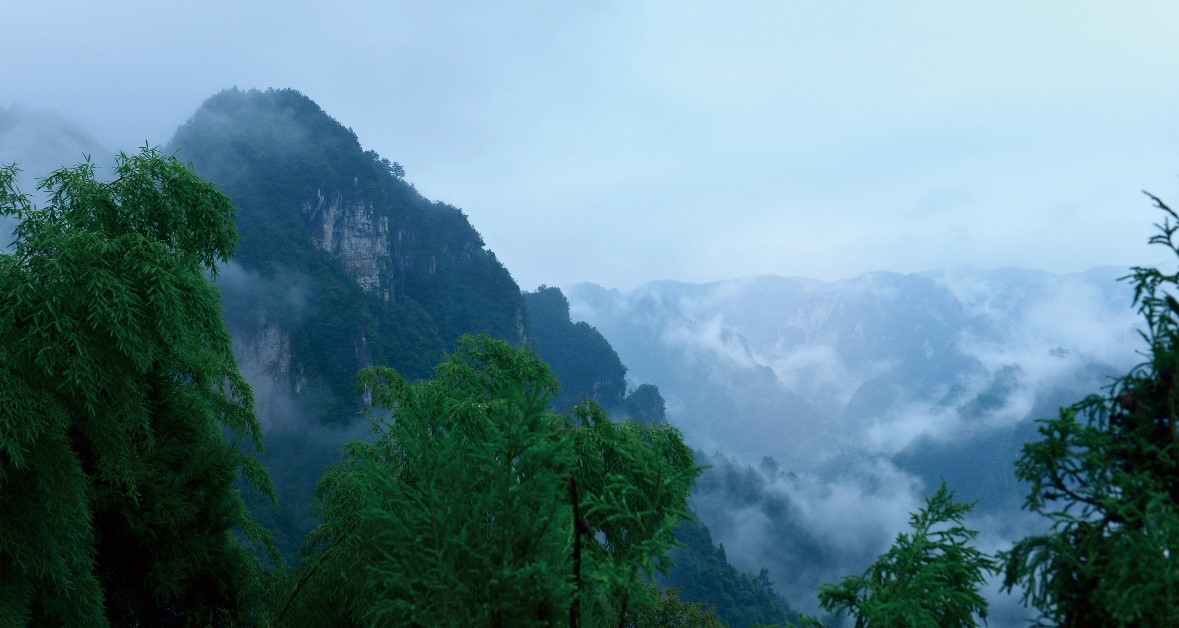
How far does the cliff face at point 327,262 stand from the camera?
216 ft

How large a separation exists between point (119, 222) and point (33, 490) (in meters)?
2.06

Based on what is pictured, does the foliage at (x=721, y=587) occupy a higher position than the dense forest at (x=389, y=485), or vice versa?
the foliage at (x=721, y=587)

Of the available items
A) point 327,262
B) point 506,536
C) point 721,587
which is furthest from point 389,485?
point 327,262

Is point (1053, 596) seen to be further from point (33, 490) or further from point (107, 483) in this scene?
point (107, 483)

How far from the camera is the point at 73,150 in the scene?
266ft

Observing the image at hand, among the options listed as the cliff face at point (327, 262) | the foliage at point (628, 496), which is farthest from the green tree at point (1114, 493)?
the cliff face at point (327, 262)

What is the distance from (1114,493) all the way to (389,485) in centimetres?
245

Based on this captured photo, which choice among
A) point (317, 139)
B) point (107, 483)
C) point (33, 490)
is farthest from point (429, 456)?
point (317, 139)

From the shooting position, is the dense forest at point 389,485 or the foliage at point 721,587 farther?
the foliage at point 721,587

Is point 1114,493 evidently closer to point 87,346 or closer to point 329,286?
point 87,346

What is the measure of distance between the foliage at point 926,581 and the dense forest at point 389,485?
0.04 feet

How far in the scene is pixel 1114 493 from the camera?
6.91 ft

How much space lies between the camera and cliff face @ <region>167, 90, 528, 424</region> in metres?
65.7

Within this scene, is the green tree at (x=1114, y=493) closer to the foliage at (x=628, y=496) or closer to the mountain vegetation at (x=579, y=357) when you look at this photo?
the foliage at (x=628, y=496)
